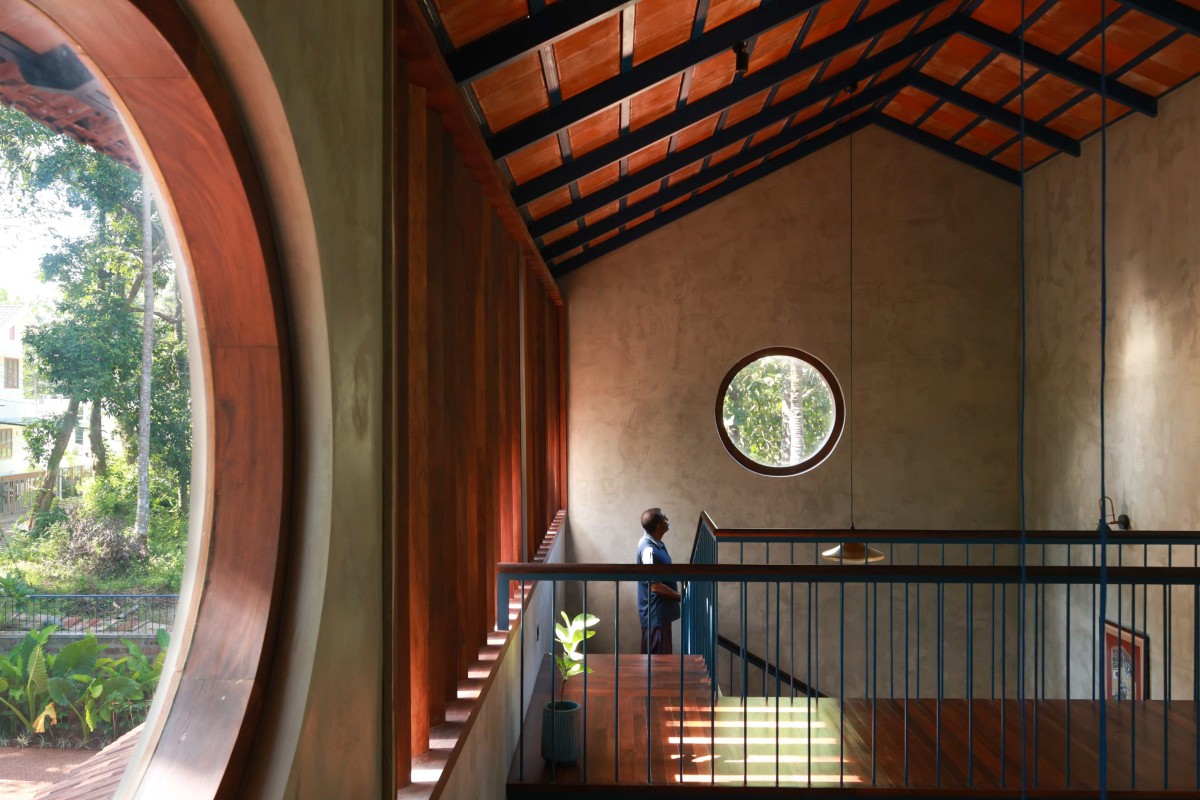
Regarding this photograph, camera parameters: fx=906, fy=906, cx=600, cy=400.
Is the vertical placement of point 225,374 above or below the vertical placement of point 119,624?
above

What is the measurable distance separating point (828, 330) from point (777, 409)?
31.3 inches

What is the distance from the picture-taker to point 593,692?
4648 mm

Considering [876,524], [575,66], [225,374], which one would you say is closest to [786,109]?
[575,66]

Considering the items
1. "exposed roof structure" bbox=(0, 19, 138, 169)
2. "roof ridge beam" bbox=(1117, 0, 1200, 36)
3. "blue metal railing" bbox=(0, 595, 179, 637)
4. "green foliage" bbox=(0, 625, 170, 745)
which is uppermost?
"roof ridge beam" bbox=(1117, 0, 1200, 36)

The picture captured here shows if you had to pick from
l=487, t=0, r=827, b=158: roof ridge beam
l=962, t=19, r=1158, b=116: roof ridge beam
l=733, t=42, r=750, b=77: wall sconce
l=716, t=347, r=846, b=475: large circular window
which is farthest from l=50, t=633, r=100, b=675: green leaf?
l=716, t=347, r=846, b=475: large circular window

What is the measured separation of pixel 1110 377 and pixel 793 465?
2.47m

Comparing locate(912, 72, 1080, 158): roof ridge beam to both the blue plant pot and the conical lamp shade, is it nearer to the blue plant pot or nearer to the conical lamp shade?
the conical lamp shade

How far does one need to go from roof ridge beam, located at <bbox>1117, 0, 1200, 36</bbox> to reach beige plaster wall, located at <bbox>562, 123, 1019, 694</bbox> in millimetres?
2858

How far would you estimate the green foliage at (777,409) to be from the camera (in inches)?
304

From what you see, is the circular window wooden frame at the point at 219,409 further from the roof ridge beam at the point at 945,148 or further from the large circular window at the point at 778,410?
the roof ridge beam at the point at 945,148

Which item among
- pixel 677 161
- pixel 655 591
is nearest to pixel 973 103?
pixel 677 161

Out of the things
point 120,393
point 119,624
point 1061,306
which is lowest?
point 119,624

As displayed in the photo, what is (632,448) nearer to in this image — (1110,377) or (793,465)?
(793,465)

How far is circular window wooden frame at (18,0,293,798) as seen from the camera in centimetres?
117
